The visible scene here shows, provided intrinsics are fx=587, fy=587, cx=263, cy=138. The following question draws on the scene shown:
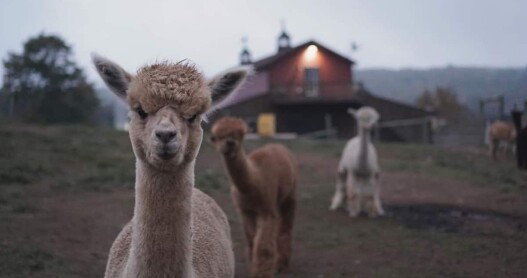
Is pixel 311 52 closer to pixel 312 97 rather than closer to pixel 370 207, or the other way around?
pixel 312 97

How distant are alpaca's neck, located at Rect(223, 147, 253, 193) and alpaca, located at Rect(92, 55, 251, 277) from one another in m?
3.69

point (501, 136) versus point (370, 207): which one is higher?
point (501, 136)

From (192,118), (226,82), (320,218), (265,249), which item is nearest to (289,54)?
(320,218)

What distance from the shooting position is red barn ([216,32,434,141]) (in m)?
34.6

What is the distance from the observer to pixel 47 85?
104 feet

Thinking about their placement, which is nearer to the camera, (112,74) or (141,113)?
(141,113)

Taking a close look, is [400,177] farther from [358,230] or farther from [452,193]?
[358,230]

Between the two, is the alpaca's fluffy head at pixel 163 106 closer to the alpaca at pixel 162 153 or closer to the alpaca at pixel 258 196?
the alpaca at pixel 162 153

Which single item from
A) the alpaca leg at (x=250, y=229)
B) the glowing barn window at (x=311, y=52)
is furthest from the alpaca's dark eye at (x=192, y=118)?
the glowing barn window at (x=311, y=52)

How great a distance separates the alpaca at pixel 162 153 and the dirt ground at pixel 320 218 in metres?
3.45

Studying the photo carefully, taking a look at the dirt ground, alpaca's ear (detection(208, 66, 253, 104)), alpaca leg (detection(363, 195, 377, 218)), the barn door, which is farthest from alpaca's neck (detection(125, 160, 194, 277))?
the barn door

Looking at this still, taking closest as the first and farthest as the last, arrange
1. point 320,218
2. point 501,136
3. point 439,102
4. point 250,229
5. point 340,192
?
point 250,229 < point 320,218 < point 340,192 < point 501,136 < point 439,102

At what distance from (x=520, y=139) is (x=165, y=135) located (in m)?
8.41

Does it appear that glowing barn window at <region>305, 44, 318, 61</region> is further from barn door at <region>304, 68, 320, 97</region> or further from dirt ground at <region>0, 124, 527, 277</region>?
dirt ground at <region>0, 124, 527, 277</region>
